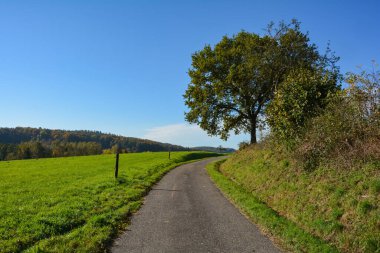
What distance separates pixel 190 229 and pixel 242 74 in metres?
28.9

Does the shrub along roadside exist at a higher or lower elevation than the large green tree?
lower

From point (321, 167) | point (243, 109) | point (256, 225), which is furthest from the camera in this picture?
point (243, 109)

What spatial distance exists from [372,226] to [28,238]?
10.1m

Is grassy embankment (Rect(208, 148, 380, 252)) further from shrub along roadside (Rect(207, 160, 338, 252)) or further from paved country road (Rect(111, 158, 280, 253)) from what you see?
paved country road (Rect(111, 158, 280, 253))

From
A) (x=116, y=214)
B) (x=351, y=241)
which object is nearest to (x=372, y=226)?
(x=351, y=241)

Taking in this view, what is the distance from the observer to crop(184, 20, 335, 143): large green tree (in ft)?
112

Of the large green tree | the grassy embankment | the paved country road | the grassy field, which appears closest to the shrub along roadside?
the grassy embankment

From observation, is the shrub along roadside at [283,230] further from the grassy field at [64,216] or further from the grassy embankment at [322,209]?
the grassy field at [64,216]

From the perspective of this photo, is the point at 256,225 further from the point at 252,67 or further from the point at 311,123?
the point at 252,67

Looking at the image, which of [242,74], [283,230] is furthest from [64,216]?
[242,74]

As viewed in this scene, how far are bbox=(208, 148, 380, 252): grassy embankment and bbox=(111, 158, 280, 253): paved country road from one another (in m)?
0.80

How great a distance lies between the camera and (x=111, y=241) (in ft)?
32.0

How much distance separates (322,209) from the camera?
1164cm

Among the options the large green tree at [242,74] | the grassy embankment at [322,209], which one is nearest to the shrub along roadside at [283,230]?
the grassy embankment at [322,209]
